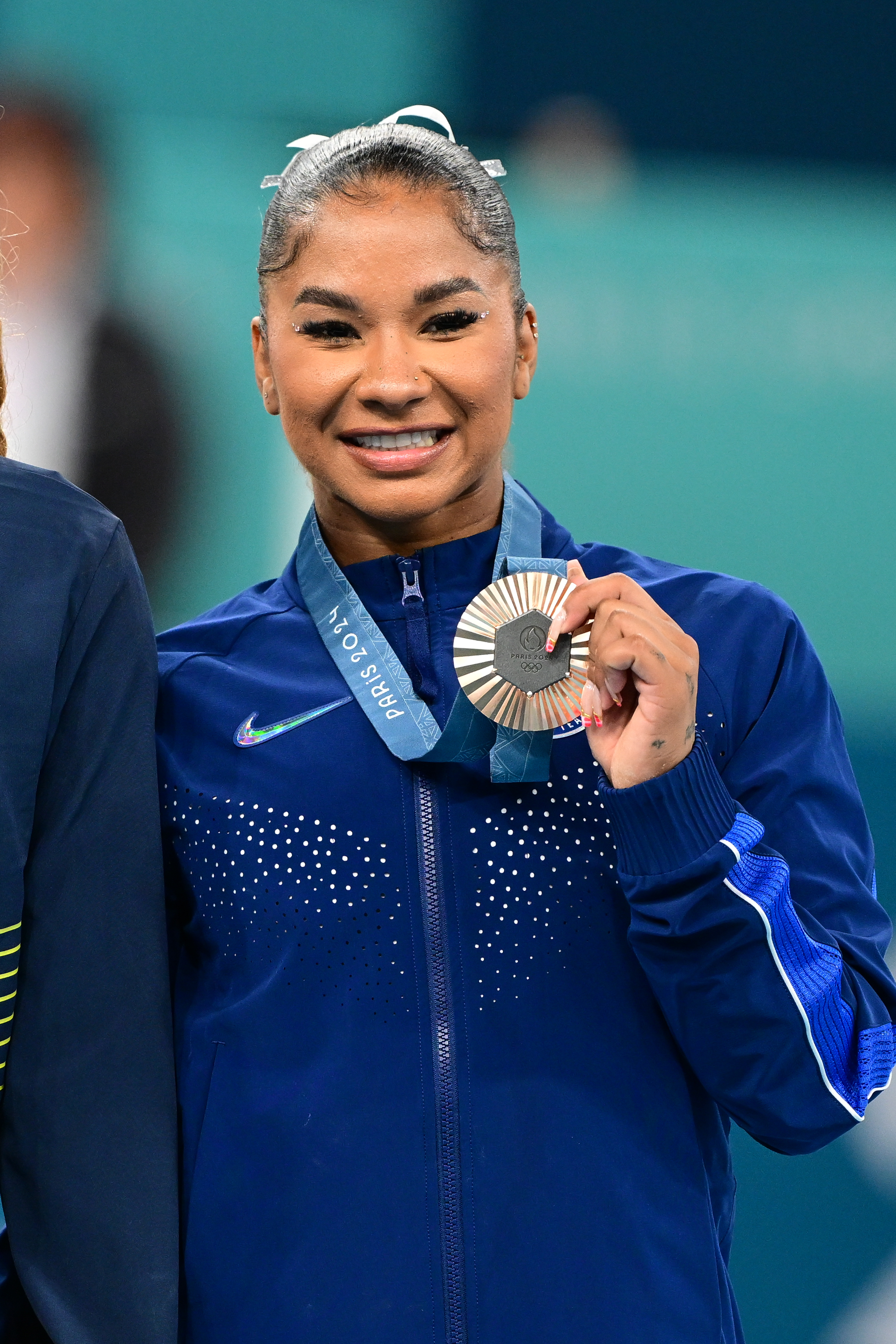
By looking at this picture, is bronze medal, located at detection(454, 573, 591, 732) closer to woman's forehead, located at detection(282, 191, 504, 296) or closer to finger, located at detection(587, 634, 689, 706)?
finger, located at detection(587, 634, 689, 706)

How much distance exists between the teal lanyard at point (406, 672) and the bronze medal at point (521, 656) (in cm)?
4

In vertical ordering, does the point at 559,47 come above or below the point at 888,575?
above

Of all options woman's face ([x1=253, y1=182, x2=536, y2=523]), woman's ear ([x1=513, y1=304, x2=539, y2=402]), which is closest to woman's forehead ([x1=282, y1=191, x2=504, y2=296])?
woman's face ([x1=253, y1=182, x2=536, y2=523])

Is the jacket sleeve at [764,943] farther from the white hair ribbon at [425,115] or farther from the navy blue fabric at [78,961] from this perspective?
the white hair ribbon at [425,115]

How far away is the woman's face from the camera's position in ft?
4.24

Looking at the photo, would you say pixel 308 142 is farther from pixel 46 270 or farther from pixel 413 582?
pixel 46 270

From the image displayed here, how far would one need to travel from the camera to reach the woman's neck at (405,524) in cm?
138

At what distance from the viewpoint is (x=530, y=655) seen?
3.79ft

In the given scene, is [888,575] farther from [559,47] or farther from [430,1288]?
[430,1288]


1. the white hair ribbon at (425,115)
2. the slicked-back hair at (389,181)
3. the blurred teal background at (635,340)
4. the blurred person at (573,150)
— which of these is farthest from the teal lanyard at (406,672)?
the blurred person at (573,150)

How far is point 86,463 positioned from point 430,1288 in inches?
66.4

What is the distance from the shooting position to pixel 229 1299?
3.90 feet

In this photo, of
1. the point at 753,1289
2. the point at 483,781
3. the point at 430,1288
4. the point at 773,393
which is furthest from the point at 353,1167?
the point at 773,393

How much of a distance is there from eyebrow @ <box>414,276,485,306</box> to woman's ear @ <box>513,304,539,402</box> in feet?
0.41
